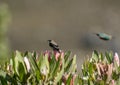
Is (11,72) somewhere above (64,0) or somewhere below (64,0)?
above

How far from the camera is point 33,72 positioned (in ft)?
9.75

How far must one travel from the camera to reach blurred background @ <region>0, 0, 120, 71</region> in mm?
20625

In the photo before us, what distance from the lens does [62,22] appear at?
23.4 meters

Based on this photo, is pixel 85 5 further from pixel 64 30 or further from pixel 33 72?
pixel 33 72

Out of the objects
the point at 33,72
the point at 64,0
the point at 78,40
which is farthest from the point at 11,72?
the point at 64,0

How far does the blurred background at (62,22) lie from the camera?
20.6 metres

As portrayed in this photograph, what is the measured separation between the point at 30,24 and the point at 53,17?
1251 mm

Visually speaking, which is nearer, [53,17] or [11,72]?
[11,72]

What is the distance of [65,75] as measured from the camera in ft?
9.80

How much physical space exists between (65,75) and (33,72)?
156 mm

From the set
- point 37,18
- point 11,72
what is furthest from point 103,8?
point 11,72

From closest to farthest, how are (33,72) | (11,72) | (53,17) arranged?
(33,72) < (11,72) < (53,17)

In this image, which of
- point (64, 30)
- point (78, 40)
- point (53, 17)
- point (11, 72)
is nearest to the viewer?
point (11, 72)

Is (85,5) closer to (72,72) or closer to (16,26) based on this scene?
(16,26)
